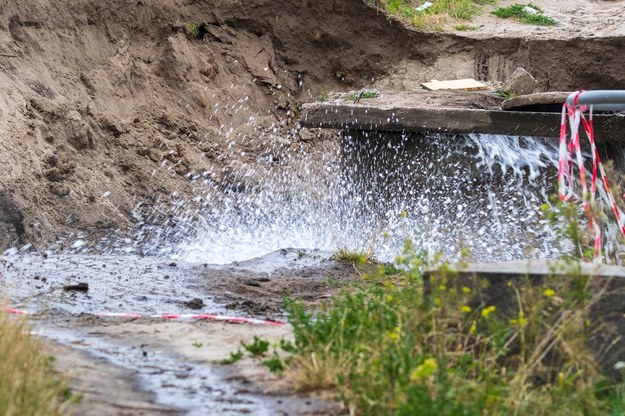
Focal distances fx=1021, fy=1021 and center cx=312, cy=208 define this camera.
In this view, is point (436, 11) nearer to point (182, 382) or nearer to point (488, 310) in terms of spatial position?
point (488, 310)

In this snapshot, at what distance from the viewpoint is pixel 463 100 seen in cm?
1130

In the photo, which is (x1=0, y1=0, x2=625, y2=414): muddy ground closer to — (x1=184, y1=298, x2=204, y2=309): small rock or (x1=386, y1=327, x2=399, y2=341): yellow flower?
(x1=184, y1=298, x2=204, y2=309): small rock

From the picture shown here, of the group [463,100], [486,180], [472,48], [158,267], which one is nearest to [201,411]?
[158,267]

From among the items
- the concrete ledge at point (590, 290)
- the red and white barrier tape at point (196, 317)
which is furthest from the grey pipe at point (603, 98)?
the red and white barrier tape at point (196, 317)

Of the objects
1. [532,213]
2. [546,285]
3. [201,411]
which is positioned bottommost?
[201,411]

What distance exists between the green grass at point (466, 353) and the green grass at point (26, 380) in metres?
1.02

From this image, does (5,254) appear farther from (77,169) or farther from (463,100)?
(463,100)

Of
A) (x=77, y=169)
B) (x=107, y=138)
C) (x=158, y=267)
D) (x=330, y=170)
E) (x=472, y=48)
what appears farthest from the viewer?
(x=472, y=48)

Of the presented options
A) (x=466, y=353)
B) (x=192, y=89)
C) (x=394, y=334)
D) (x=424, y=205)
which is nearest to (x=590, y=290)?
(x=466, y=353)

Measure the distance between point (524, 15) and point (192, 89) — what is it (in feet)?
19.3

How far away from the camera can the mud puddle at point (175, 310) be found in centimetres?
446

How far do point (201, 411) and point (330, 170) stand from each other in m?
11.2

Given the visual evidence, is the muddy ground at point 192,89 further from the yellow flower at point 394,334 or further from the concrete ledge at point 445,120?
the yellow flower at point 394,334

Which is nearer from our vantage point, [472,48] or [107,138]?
[107,138]
